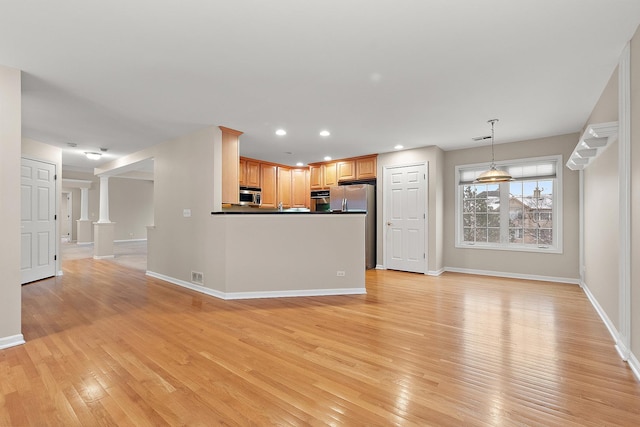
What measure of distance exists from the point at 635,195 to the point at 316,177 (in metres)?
5.53

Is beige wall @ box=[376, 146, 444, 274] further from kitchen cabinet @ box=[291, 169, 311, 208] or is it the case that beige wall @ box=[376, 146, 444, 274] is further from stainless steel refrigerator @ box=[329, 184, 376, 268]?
kitchen cabinet @ box=[291, 169, 311, 208]

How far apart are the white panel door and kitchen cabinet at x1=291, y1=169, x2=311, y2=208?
468cm

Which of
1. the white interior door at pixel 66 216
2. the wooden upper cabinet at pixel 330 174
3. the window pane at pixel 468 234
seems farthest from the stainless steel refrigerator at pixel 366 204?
the white interior door at pixel 66 216

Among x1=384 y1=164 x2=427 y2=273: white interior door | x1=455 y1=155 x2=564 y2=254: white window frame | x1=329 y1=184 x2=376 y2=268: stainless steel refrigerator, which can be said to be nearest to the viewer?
x1=455 y1=155 x2=564 y2=254: white window frame

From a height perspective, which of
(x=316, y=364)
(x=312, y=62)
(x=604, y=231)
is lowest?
(x=316, y=364)

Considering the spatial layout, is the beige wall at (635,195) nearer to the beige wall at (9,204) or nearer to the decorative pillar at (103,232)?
the beige wall at (9,204)

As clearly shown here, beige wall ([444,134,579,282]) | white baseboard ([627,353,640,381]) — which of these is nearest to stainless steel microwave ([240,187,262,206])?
beige wall ([444,134,579,282])

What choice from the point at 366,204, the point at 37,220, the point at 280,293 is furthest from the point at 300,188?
the point at 37,220

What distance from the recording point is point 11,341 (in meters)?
2.51

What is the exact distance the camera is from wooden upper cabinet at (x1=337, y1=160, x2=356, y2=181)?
6457 millimetres

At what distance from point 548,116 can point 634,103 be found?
1.91 meters

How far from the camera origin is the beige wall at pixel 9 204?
2508mm

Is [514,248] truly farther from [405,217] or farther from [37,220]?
[37,220]

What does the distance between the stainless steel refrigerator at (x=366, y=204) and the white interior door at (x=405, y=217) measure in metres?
0.33
